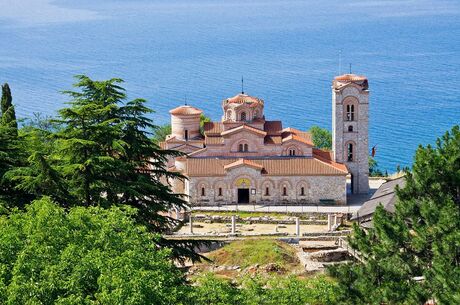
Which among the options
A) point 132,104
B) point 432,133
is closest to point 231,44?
point 432,133

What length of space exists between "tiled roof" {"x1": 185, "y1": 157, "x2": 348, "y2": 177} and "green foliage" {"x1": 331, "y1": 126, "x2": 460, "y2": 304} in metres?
23.9

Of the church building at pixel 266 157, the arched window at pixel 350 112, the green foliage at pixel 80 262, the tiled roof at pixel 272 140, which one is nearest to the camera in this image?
the green foliage at pixel 80 262

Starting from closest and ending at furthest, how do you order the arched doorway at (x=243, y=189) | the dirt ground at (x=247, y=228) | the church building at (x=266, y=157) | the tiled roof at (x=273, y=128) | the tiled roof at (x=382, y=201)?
1. the tiled roof at (x=382, y=201)
2. the dirt ground at (x=247, y=228)
3. the church building at (x=266, y=157)
4. the arched doorway at (x=243, y=189)
5. the tiled roof at (x=273, y=128)

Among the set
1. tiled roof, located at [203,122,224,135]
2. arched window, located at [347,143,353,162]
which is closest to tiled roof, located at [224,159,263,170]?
tiled roof, located at [203,122,224,135]

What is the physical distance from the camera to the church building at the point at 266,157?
45938mm

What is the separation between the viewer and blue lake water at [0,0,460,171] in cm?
9181

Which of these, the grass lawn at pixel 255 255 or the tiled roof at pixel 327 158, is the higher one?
the tiled roof at pixel 327 158

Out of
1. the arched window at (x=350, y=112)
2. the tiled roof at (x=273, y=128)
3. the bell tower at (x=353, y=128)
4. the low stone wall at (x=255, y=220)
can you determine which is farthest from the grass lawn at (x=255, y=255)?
the arched window at (x=350, y=112)

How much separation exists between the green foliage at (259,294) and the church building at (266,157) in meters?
24.0

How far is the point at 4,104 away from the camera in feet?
149

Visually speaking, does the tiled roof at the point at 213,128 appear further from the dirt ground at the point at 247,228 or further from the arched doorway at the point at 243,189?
the dirt ground at the point at 247,228

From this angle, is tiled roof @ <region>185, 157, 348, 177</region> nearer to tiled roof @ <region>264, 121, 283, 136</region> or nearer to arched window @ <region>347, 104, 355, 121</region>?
tiled roof @ <region>264, 121, 283, 136</region>

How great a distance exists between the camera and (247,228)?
135 ft

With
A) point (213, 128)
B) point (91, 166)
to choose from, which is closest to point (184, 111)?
point (213, 128)
